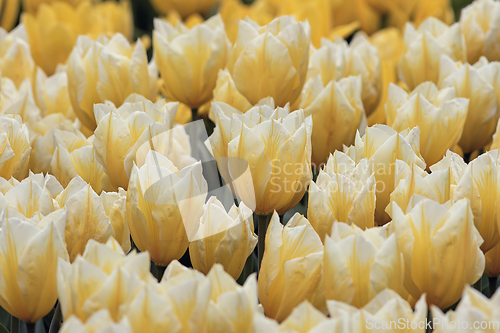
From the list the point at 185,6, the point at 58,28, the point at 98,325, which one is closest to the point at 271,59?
the point at 98,325

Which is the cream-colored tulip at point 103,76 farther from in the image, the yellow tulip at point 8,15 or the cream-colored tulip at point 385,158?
the yellow tulip at point 8,15

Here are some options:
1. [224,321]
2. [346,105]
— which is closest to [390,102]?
[346,105]

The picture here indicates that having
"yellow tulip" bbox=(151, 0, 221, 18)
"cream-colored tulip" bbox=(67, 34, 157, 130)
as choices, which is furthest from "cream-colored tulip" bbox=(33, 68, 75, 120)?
"yellow tulip" bbox=(151, 0, 221, 18)

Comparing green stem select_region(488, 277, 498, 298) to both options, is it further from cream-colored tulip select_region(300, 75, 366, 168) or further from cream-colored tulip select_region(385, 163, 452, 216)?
cream-colored tulip select_region(300, 75, 366, 168)

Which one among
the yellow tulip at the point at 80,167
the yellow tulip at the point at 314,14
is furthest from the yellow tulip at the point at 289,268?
the yellow tulip at the point at 314,14

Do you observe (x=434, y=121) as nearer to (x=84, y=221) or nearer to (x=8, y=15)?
(x=84, y=221)

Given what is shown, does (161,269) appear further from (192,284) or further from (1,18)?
(1,18)
